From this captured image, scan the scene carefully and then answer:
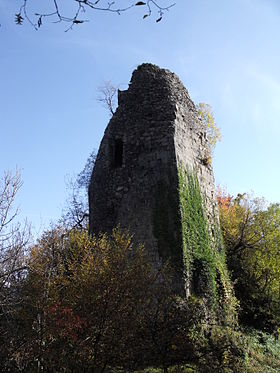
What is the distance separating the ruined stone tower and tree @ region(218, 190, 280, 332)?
3312 millimetres

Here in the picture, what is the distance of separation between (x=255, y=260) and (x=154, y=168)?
7.12 m

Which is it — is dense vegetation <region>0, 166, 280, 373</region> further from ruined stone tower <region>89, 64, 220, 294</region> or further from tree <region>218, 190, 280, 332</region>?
tree <region>218, 190, 280, 332</region>

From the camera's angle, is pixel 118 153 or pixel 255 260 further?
pixel 255 260

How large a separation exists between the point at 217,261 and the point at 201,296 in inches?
74.7

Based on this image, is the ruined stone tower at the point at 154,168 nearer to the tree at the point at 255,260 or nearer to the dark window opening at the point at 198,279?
the dark window opening at the point at 198,279

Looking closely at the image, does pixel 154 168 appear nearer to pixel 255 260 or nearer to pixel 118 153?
pixel 118 153

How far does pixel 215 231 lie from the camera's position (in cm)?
1250

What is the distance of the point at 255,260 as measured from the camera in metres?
15.5

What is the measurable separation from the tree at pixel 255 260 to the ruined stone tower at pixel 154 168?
3312 mm

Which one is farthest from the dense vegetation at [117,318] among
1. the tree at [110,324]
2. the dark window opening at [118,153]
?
the dark window opening at [118,153]

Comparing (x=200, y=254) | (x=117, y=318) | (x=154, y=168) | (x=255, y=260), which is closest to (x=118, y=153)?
(x=154, y=168)

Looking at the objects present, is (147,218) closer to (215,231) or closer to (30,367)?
(215,231)

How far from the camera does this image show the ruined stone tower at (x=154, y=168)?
34.1 ft

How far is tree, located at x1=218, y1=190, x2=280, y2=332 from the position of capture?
48.1ft
